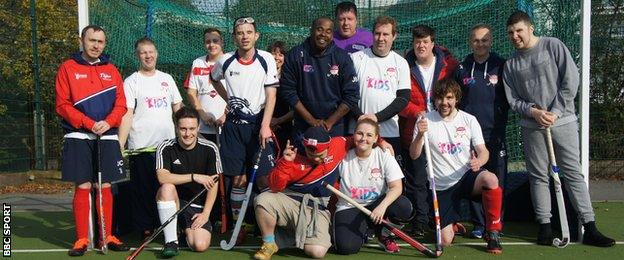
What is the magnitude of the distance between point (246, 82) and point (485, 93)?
1.77 m

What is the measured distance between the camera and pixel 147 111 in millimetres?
5340

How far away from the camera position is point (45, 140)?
9352 mm

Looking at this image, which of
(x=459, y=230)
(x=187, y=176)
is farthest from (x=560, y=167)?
(x=187, y=176)

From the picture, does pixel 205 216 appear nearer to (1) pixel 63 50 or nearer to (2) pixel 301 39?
(2) pixel 301 39

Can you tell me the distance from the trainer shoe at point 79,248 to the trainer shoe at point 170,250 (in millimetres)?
578

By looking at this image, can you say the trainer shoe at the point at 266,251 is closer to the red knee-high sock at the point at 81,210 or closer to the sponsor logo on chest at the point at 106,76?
the red knee-high sock at the point at 81,210

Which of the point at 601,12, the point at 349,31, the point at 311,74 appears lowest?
the point at 311,74

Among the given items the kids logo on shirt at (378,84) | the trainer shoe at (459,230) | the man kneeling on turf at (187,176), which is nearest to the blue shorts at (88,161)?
the man kneeling on turf at (187,176)

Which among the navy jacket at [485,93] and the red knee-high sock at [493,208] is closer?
the red knee-high sock at [493,208]

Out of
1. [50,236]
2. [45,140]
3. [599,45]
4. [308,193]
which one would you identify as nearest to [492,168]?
[308,193]

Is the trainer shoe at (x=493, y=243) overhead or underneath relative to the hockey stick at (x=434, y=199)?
underneath

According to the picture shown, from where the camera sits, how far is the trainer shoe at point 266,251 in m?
4.52

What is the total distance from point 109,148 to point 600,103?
249 inches

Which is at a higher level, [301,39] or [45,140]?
[301,39]
